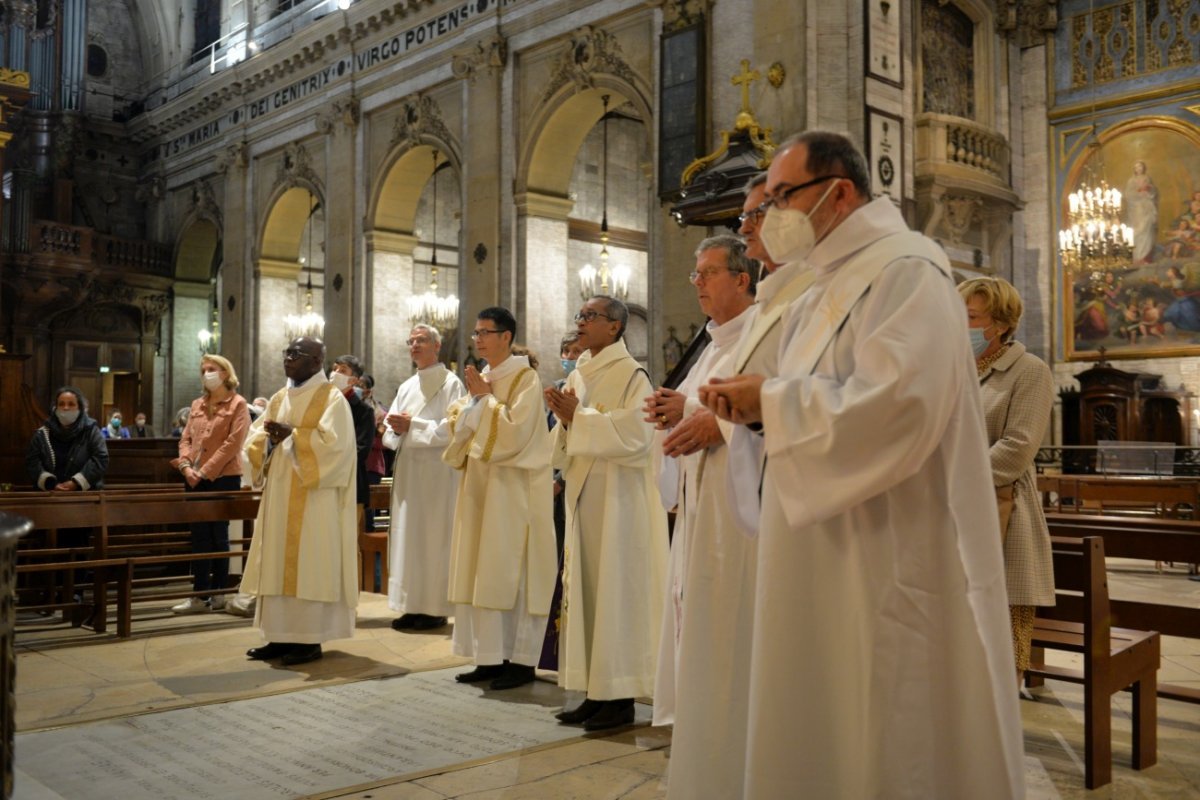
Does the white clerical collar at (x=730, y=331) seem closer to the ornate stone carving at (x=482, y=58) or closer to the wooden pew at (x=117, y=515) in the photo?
the wooden pew at (x=117, y=515)

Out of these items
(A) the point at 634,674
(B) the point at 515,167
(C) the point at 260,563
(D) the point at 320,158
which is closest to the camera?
(A) the point at 634,674

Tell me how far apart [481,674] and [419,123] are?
11.5 metres

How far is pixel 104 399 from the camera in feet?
74.0

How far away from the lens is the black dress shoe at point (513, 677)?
16.7 feet

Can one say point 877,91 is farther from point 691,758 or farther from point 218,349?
point 218,349

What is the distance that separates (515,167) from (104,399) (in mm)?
13221

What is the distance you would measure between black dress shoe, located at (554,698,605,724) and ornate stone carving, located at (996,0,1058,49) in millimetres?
12153

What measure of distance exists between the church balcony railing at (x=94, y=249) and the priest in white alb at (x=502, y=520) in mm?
17633

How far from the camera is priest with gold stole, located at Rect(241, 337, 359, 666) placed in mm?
5551

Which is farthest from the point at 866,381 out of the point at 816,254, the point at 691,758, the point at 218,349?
the point at 218,349

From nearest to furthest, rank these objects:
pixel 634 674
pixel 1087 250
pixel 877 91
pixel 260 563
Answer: pixel 634 674, pixel 260 563, pixel 877 91, pixel 1087 250

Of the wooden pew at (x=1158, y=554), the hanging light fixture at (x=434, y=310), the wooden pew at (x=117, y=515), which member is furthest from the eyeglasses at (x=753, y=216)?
the hanging light fixture at (x=434, y=310)

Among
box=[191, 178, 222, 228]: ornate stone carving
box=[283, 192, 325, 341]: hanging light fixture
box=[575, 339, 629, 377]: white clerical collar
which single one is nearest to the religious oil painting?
box=[575, 339, 629, 377]: white clerical collar

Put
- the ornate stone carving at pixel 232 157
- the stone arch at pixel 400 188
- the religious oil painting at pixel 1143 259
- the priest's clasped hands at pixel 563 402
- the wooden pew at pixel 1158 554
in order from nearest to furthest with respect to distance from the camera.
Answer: the wooden pew at pixel 1158 554, the priest's clasped hands at pixel 563 402, the religious oil painting at pixel 1143 259, the stone arch at pixel 400 188, the ornate stone carving at pixel 232 157
